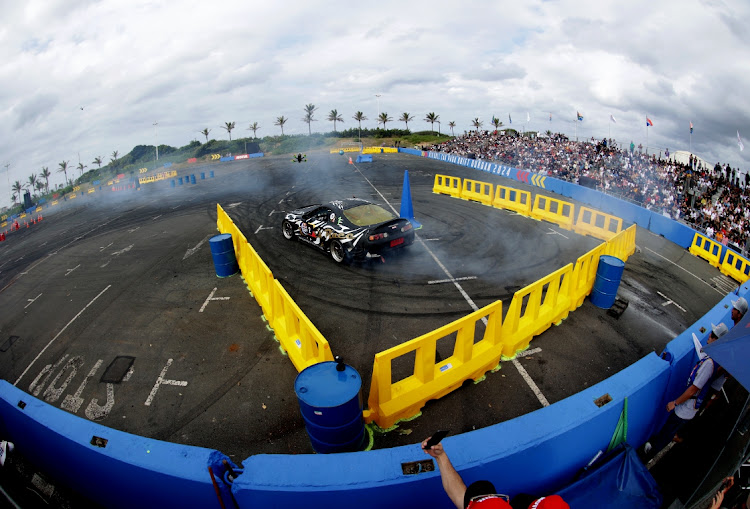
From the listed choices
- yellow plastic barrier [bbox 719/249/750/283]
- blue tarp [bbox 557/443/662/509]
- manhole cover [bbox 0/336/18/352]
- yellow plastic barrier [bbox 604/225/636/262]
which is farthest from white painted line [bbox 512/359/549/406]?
manhole cover [bbox 0/336/18/352]

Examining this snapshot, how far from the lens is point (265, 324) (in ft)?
24.7

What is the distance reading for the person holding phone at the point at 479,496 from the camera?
1.85m

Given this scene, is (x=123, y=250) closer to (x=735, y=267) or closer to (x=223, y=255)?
(x=223, y=255)

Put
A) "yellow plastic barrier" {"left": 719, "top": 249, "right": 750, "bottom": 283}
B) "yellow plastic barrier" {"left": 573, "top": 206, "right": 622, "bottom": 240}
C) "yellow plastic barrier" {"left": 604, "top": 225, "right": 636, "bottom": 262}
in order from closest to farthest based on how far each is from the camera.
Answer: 1. "yellow plastic barrier" {"left": 604, "top": 225, "right": 636, "bottom": 262}
2. "yellow plastic barrier" {"left": 719, "top": 249, "right": 750, "bottom": 283}
3. "yellow plastic barrier" {"left": 573, "top": 206, "right": 622, "bottom": 240}

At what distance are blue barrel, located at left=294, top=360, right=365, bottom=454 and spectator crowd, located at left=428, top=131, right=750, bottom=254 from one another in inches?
541

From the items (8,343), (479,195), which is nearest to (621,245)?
(479,195)

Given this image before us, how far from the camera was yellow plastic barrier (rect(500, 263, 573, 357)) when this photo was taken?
5.87 metres

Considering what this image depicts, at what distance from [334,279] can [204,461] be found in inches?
260

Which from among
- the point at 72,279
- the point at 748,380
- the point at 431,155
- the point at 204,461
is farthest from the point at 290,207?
the point at 431,155

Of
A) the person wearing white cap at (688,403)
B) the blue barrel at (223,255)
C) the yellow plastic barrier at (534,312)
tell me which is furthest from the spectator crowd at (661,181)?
the blue barrel at (223,255)

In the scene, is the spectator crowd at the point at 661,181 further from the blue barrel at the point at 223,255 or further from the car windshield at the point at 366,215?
the blue barrel at the point at 223,255

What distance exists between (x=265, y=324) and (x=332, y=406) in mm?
4290

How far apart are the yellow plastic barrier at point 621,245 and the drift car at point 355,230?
15.8 feet

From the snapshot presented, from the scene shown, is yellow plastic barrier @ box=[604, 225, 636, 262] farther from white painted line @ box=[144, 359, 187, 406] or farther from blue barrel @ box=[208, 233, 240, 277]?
Result: blue barrel @ box=[208, 233, 240, 277]
